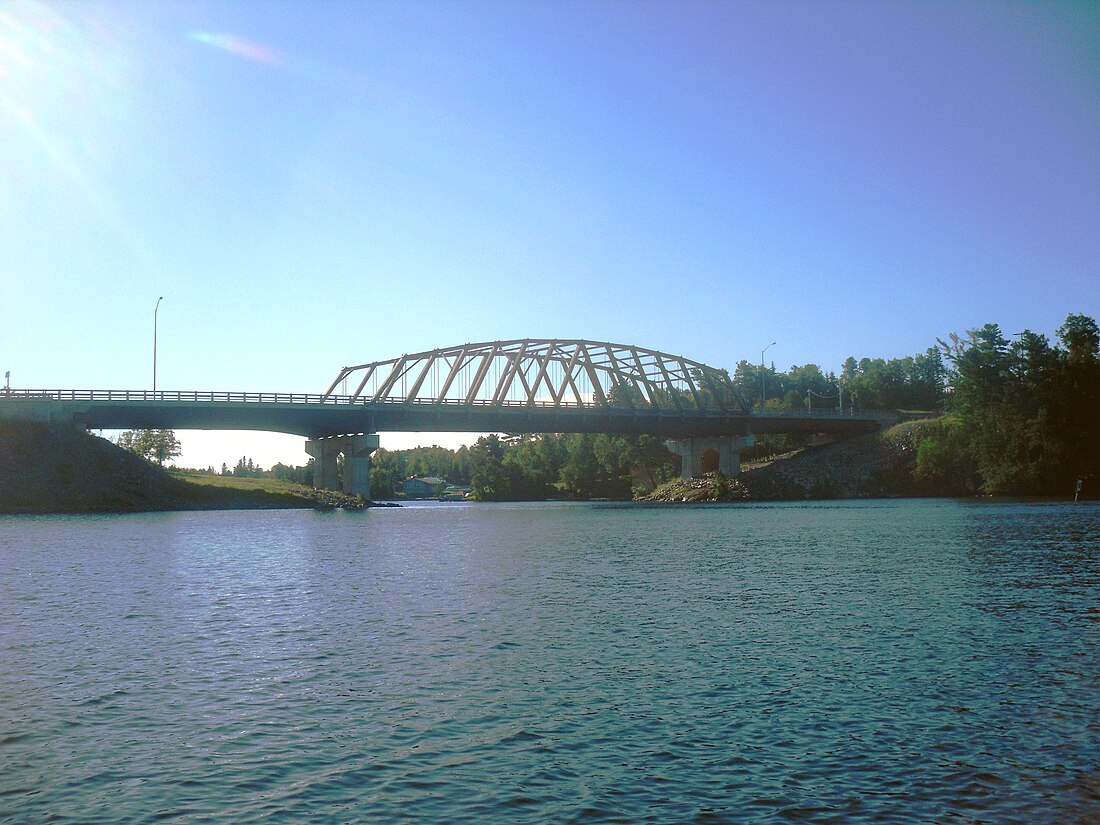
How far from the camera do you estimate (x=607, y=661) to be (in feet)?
67.2

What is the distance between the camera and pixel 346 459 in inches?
4656

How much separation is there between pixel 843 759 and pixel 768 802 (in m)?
2.25

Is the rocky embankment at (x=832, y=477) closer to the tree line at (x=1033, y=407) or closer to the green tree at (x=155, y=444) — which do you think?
the tree line at (x=1033, y=407)

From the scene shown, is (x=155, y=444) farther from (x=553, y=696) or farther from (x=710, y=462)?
(x=553, y=696)

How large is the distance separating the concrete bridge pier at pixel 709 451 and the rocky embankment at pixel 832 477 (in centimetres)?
231

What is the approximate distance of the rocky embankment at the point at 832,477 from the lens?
14450 cm

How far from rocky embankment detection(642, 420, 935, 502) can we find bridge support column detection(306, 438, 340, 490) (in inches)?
2207

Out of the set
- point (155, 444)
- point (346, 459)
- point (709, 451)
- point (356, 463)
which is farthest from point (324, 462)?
point (709, 451)

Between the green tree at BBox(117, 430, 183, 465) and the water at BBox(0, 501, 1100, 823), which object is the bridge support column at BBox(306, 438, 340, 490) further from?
the water at BBox(0, 501, 1100, 823)

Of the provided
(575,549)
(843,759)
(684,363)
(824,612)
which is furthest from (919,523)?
(684,363)

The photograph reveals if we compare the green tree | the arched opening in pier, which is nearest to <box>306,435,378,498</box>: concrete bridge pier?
the green tree

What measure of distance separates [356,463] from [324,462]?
630 centimetres

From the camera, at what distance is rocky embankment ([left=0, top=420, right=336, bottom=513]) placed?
8906cm

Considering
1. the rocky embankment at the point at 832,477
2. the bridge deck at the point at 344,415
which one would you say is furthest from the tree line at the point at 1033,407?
the bridge deck at the point at 344,415
